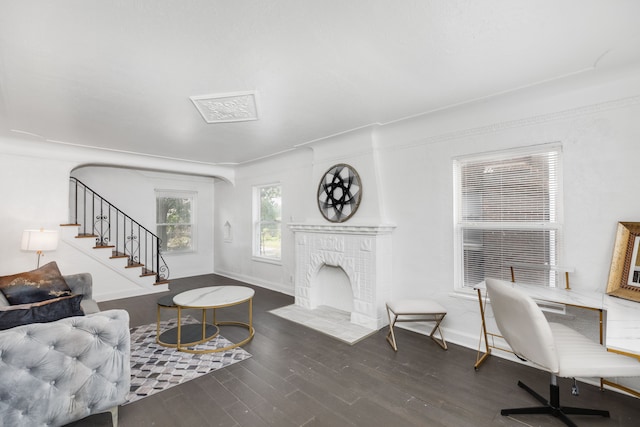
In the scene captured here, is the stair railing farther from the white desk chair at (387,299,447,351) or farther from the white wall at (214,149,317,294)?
the white desk chair at (387,299,447,351)

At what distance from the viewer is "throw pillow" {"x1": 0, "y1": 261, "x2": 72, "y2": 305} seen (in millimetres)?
2775

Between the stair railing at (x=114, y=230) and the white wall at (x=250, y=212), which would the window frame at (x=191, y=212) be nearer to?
the stair railing at (x=114, y=230)

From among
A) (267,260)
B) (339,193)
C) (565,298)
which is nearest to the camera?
(565,298)

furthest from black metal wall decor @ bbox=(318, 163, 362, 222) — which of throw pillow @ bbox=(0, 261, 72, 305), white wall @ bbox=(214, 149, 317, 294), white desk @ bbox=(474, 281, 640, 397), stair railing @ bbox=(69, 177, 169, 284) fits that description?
stair railing @ bbox=(69, 177, 169, 284)

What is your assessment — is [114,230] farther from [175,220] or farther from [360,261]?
[360,261]

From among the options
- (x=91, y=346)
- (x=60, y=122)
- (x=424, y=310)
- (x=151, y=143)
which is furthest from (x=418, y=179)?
(x=60, y=122)

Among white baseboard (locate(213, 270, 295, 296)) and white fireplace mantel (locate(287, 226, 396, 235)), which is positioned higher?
white fireplace mantel (locate(287, 226, 396, 235))

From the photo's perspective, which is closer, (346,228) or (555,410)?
(555,410)

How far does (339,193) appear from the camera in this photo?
4.27 meters

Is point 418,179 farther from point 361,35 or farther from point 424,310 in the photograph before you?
point 361,35

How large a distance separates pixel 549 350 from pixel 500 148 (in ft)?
6.47

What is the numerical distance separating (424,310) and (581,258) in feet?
4.76

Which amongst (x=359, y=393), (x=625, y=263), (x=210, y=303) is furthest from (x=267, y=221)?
(x=625, y=263)

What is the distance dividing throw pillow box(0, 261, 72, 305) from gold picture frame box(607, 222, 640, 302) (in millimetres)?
4999
